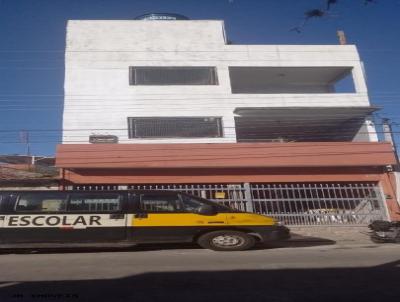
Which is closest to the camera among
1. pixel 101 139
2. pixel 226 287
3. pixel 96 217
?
pixel 226 287

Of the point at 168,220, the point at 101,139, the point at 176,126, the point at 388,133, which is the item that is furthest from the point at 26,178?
the point at 388,133

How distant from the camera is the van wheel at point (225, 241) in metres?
8.08

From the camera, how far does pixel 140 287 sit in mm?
4746

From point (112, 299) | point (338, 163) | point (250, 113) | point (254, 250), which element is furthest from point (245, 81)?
point (112, 299)

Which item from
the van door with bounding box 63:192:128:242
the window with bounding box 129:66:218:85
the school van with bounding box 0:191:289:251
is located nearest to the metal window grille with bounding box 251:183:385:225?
the school van with bounding box 0:191:289:251

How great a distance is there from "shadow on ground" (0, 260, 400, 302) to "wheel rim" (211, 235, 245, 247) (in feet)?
7.94

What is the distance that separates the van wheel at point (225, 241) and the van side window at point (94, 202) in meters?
2.03

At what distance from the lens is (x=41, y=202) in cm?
798

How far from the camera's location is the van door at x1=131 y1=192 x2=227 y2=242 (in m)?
7.92

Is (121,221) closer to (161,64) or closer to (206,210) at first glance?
(206,210)

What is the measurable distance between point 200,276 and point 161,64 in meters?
14.0

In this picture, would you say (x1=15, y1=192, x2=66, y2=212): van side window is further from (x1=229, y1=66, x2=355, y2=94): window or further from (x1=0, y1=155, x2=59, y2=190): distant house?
(x1=229, y1=66, x2=355, y2=94): window

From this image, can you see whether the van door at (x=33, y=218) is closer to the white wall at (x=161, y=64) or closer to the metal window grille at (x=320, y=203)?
the metal window grille at (x=320, y=203)

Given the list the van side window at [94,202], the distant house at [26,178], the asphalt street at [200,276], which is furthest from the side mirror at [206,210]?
the distant house at [26,178]
